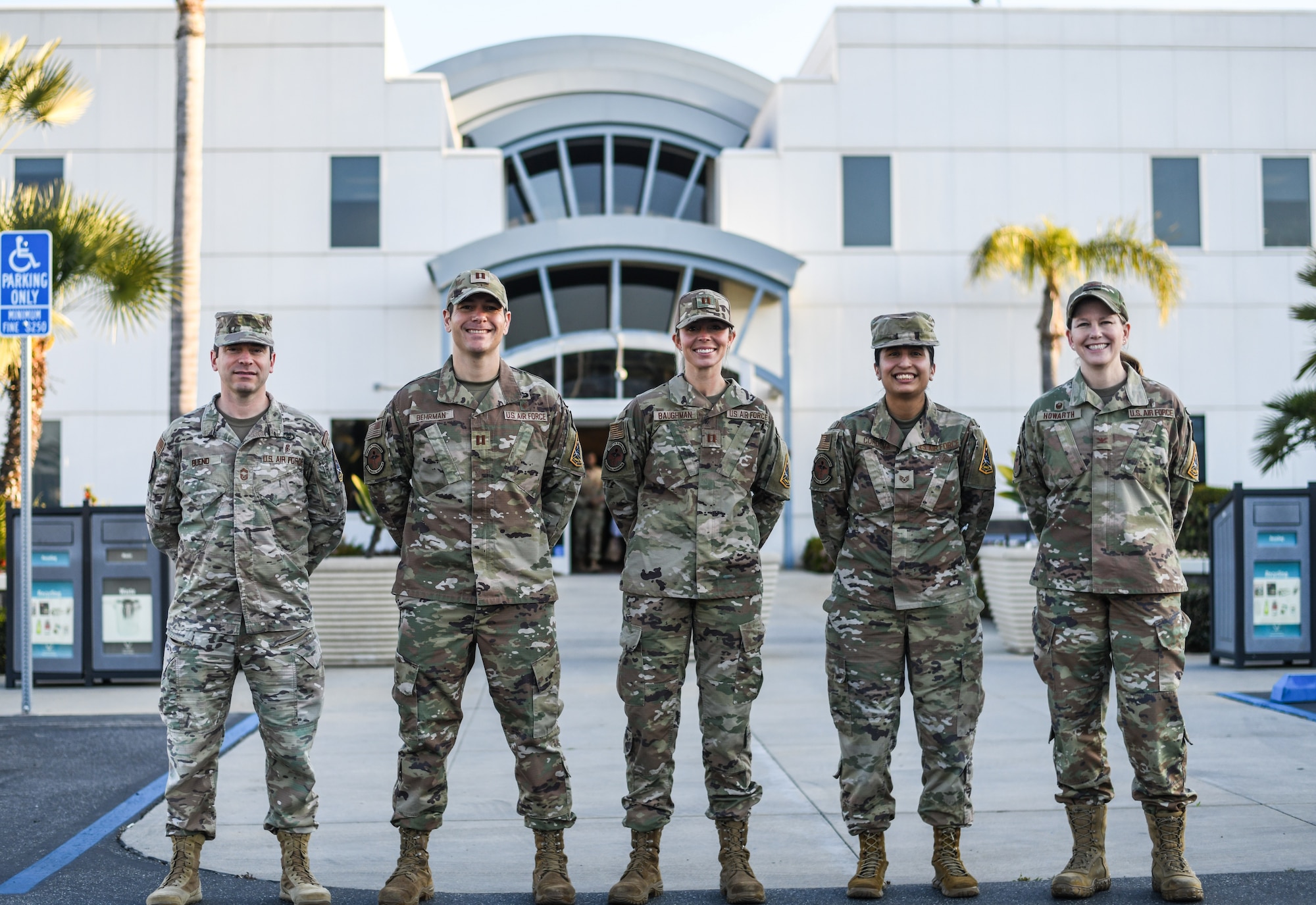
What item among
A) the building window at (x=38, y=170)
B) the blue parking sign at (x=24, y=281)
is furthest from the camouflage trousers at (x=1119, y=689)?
the building window at (x=38, y=170)

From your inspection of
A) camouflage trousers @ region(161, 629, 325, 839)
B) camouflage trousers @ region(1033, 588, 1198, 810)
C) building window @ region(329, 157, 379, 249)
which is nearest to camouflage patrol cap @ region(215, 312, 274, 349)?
camouflage trousers @ region(161, 629, 325, 839)

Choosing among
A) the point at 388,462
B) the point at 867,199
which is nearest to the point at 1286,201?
the point at 867,199

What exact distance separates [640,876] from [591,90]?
1994 cm

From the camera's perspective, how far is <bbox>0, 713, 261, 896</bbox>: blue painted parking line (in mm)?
4691

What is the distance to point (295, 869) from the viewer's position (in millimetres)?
4508

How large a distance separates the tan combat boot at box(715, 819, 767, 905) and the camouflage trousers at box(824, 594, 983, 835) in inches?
16.0

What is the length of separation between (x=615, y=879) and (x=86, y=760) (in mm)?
3668

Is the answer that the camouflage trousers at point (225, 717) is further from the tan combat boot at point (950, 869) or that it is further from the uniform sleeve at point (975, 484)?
the uniform sleeve at point (975, 484)

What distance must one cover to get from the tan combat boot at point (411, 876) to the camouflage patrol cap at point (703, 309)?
7.09 ft

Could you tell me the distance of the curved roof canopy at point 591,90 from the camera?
73.2ft

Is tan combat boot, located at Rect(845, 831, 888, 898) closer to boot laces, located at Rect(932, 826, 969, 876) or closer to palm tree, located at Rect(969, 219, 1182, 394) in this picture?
boot laces, located at Rect(932, 826, 969, 876)

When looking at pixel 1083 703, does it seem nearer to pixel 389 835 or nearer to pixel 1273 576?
pixel 389 835

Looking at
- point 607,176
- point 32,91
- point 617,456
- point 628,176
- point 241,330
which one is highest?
point 628,176

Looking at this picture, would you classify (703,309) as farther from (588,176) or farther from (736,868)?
(588,176)
